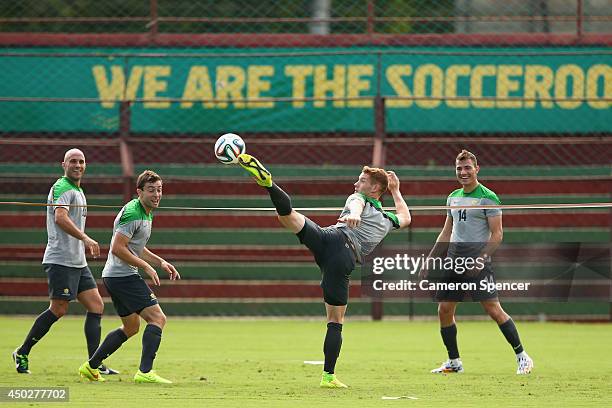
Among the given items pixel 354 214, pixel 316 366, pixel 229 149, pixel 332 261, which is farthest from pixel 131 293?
pixel 316 366

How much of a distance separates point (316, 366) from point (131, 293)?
7.94ft

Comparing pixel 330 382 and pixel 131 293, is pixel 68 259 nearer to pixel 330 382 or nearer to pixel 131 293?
pixel 131 293

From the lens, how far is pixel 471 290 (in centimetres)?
1018

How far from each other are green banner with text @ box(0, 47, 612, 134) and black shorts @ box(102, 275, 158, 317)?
8.69 meters

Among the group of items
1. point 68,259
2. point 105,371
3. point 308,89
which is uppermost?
point 308,89

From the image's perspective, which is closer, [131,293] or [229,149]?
[229,149]

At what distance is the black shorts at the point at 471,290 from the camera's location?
10.3m

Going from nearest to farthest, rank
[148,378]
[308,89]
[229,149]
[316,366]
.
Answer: [229,149], [148,378], [316,366], [308,89]

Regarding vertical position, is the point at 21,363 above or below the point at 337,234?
below

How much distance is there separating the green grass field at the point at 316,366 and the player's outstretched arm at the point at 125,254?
1.00 meters

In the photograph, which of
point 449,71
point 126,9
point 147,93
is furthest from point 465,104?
point 126,9

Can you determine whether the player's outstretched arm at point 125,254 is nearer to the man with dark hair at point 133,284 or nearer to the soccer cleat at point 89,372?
the man with dark hair at point 133,284

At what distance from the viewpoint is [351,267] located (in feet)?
30.5

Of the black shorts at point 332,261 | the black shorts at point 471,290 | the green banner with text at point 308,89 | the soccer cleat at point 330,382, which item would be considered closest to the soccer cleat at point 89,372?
the soccer cleat at point 330,382
